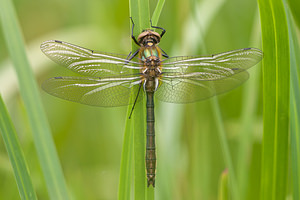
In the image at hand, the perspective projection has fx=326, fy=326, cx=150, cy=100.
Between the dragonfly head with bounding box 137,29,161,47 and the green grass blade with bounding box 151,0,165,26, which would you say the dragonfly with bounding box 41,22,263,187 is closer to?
the dragonfly head with bounding box 137,29,161,47

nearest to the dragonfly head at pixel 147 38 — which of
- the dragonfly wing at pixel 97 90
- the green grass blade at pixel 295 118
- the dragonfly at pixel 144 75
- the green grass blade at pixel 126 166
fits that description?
the dragonfly at pixel 144 75

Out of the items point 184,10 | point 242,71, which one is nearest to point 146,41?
point 242,71

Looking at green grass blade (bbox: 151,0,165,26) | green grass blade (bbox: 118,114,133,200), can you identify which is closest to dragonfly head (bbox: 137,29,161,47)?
green grass blade (bbox: 151,0,165,26)

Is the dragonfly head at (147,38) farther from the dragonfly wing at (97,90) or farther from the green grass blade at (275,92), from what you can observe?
the green grass blade at (275,92)

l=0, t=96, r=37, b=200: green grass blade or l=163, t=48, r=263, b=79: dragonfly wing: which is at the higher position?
l=163, t=48, r=263, b=79: dragonfly wing

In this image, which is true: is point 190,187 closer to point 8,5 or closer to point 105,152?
point 105,152

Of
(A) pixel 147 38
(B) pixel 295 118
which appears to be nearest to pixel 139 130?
(A) pixel 147 38
